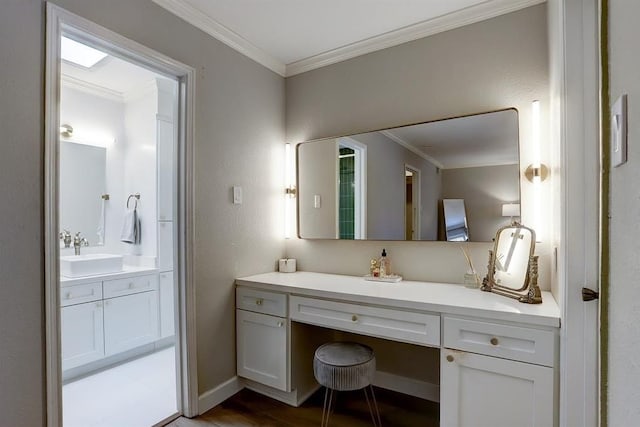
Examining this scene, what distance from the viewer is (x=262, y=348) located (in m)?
2.18

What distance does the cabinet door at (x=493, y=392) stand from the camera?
136 cm

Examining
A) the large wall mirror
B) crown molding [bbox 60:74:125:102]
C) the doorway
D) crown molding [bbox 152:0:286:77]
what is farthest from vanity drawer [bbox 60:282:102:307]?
the doorway

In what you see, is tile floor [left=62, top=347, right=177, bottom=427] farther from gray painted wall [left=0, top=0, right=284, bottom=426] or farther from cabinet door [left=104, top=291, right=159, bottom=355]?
gray painted wall [left=0, top=0, right=284, bottom=426]

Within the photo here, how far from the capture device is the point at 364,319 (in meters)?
1.81

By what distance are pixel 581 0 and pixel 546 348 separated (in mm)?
1335

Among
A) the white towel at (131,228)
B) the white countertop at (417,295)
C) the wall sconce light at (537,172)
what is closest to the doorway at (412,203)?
the white countertop at (417,295)

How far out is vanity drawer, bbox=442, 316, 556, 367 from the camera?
1355 millimetres

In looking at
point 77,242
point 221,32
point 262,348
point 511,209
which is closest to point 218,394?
point 262,348

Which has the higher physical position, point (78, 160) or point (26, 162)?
point (78, 160)

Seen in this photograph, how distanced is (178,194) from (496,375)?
190cm

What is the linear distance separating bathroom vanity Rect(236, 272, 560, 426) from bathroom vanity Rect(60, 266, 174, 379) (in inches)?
50.6

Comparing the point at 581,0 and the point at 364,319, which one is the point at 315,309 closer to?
the point at 364,319

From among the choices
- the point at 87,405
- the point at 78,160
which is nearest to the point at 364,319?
the point at 87,405

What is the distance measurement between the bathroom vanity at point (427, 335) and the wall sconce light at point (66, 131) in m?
2.28
